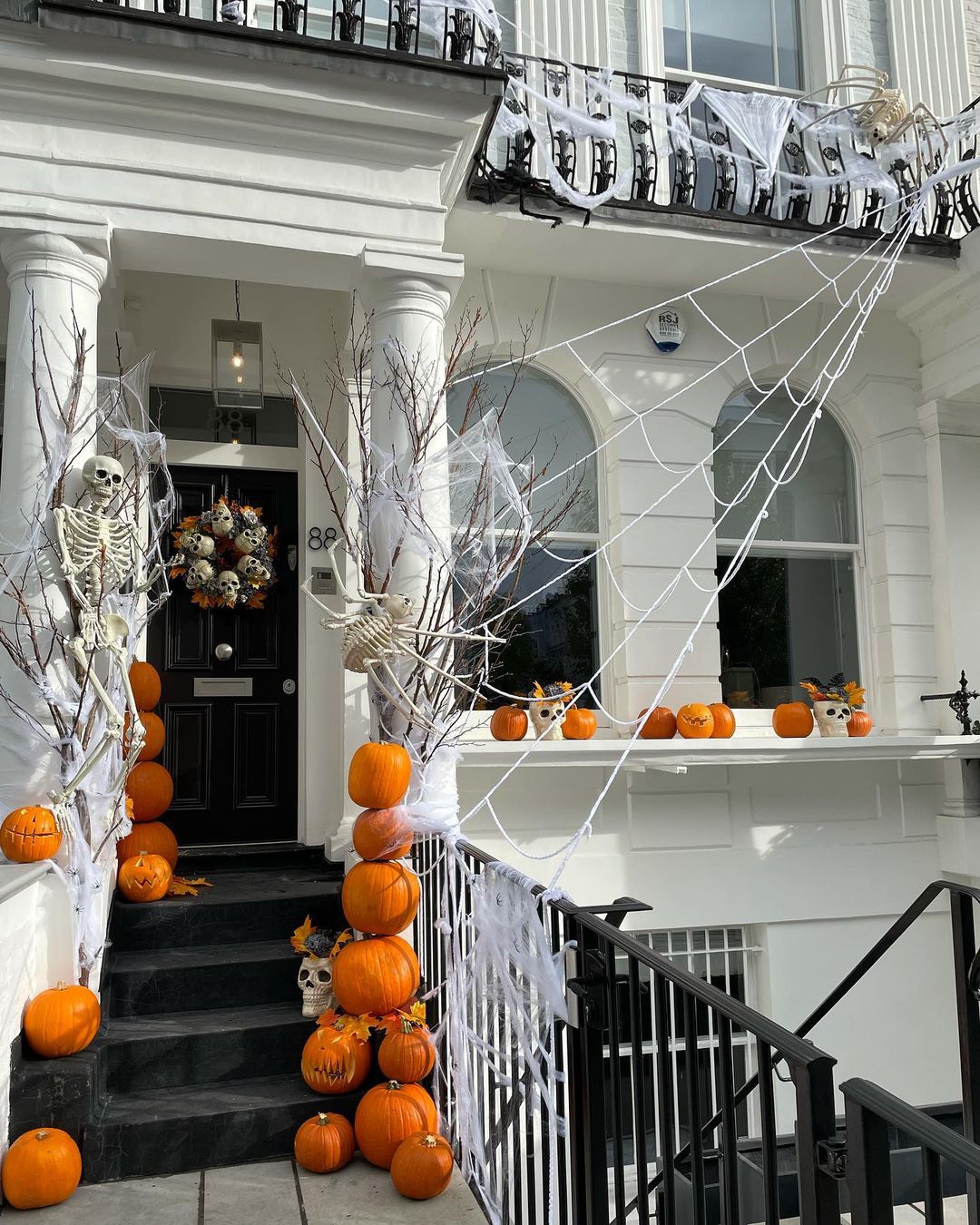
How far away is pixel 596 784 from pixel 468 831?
31.8 inches

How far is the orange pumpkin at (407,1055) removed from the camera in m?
3.73

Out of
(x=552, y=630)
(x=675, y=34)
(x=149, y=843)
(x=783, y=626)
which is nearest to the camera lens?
(x=149, y=843)

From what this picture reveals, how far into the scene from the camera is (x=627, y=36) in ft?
22.7

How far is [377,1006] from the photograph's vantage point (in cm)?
380

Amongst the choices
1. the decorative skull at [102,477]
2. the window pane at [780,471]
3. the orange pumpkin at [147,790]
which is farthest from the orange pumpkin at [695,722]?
the decorative skull at [102,477]

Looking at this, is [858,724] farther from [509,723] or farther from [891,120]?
[891,120]

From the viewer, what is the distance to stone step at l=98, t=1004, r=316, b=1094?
3.87m

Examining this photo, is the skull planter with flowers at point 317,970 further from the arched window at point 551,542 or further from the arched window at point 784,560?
the arched window at point 784,560

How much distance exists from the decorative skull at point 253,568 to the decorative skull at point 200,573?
18 cm

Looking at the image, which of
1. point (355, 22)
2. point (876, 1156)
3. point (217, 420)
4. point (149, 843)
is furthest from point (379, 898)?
point (355, 22)

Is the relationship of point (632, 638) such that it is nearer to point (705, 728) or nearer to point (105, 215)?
point (705, 728)

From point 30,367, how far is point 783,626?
190 inches

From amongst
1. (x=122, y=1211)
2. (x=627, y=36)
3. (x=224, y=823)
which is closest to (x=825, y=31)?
(x=627, y=36)

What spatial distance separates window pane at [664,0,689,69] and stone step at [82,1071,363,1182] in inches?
276
